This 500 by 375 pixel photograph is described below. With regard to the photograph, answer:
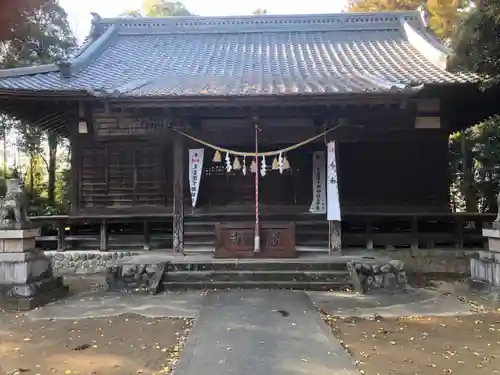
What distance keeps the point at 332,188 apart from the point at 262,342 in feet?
17.4

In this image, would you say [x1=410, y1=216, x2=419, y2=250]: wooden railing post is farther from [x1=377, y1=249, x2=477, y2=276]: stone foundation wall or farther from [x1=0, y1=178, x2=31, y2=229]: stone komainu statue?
[x1=0, y1=178, x2=31, y2=229]: stone komainu statue

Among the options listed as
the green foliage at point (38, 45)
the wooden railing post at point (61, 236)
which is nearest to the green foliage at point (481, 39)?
the wooden railing post at point (61, 236)

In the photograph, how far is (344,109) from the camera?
9953 mm

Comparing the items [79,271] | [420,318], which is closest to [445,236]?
[420,318]

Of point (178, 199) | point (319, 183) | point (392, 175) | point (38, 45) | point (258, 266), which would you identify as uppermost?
point (38, 45)

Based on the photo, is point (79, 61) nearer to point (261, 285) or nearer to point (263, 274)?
point (263, 274)

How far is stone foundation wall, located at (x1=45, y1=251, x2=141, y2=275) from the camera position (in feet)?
35.1

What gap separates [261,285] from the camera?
27.7 feet

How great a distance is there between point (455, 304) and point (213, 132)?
6.03 metres

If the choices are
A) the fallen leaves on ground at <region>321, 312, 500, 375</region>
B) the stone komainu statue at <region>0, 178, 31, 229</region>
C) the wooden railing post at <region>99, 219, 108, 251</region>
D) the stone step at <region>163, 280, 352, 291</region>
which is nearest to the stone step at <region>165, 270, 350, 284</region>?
the stone step at <region>163, 280, 352, 291</region>

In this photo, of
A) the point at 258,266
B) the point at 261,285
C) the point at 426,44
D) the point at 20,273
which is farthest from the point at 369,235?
the point at 20,273

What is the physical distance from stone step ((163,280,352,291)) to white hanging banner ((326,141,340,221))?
1.74 metres

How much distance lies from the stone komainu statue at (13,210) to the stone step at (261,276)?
272cm

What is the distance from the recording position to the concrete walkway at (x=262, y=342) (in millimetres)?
4316
